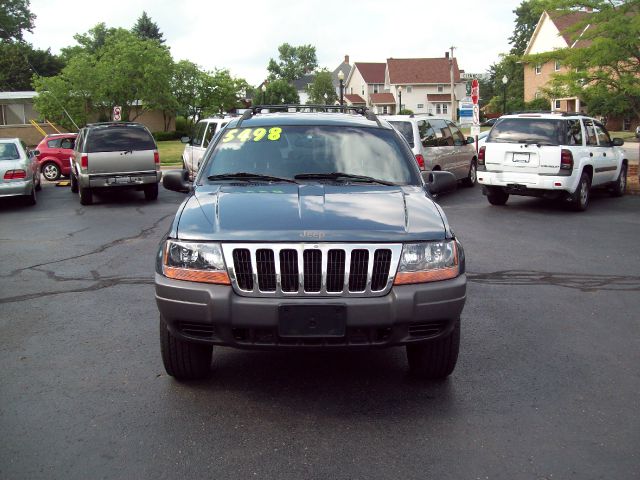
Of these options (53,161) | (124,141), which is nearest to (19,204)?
(124,141)

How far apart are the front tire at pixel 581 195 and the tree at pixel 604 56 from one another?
3966 mm

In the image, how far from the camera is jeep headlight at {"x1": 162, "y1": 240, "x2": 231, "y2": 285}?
4.06 meters

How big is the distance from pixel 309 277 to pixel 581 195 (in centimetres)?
1085

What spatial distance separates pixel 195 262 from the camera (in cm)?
414

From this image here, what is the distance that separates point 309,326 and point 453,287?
0.90m

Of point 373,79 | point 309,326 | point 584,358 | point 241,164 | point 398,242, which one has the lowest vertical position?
point 584,358

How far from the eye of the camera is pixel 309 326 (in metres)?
3.95

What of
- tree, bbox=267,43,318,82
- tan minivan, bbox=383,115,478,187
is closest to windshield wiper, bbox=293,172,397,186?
tan minivan, bbox=383,115,478,187

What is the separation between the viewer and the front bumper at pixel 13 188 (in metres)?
15.5

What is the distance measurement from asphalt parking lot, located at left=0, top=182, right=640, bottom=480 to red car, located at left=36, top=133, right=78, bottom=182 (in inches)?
691

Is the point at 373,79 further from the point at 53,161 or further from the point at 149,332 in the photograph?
the point at 149,332

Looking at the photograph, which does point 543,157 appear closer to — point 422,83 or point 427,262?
point 427,262

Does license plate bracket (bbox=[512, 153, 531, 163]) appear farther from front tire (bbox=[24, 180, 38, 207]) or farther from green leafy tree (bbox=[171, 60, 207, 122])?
green leafy tree (bbox=[171, 60, 207, 122])

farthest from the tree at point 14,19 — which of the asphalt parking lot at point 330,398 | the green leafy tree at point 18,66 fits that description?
the asphalt parking lot at point 330,398
